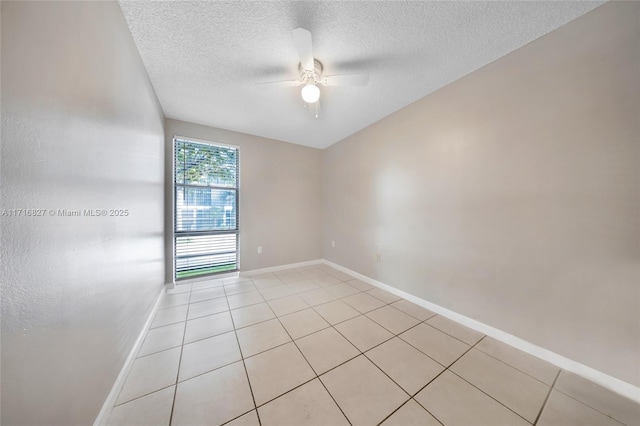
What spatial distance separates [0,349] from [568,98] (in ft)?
10.6

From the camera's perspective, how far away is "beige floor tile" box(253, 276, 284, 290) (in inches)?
118

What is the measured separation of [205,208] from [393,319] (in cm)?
317

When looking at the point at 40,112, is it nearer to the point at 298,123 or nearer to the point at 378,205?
the point at 298,123

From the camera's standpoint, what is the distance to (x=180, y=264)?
303 cm

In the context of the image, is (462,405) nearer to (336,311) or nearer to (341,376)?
(341,376)

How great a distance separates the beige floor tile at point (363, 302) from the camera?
7.71 ft

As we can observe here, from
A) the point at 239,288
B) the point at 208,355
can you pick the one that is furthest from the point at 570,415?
the point at 239,288

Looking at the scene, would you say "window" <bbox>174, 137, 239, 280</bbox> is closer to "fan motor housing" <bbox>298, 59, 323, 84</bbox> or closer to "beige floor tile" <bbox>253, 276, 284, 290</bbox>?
"beige floor tile" <bbox>253, 276, 284, 290</bbox>

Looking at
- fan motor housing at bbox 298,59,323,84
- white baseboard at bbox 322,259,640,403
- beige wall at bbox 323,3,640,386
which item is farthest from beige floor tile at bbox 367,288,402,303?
fan motor housing at bbox 298,59,323,84

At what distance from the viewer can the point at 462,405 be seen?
121cm

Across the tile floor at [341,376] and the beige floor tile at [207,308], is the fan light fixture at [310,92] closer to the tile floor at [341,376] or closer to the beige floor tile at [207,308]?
the tile floor at [341,376]

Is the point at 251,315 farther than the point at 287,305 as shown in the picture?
No

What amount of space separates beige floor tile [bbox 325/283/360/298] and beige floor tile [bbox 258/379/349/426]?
143 centimetres

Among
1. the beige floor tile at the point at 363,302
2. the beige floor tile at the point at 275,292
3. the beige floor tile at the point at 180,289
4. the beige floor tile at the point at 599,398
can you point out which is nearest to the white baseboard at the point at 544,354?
the beige floor tile at the point at 599,398
